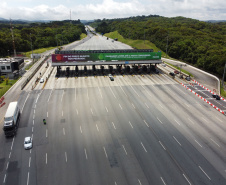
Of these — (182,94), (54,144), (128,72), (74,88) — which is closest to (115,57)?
(128,72)

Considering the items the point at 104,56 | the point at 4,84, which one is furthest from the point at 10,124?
the point at 104,56

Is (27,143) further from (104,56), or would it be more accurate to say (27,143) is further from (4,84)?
(104,56)

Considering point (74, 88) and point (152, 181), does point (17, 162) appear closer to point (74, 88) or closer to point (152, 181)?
point (152, 181)

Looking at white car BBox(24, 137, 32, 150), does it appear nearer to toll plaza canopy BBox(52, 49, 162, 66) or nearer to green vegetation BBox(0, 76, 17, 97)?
green vegetation BBox(0, 76, 17, 97)

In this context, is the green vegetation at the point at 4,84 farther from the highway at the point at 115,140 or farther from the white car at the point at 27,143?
the white car at the point at 27,143

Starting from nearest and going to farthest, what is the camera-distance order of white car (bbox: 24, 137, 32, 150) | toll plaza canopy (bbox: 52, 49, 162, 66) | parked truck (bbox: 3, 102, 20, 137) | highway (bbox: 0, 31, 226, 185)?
1. highway (bbox: 0, 31, 226, 185)
2. white car (bbox: 24, 137, 32, 150)
3. parked truck (bbox: 3, 102, 20, 137)
4. toll plaza canopy (bbox: 52, 49, 162, 66)

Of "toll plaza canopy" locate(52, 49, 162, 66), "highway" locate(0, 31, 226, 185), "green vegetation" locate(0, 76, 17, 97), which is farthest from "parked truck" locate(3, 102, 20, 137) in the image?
"toll plaza canopy" locate(52, 49, 162, 66)
